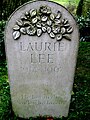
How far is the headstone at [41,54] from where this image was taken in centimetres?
380

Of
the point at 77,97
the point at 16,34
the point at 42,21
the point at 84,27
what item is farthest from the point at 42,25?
the point at 84,27

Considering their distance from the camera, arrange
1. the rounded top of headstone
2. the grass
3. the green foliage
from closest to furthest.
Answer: the rounded top of headstone → the grass → the green foliage

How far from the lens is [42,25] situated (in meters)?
3.84

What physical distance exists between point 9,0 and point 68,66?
7645 mm

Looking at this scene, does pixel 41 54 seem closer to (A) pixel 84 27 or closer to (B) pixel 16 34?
(B) pixel 16 34

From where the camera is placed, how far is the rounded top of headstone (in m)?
3.77

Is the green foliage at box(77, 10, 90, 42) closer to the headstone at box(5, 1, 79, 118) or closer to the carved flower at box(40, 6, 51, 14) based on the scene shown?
the headstone at box(5, 1, 79, 118)

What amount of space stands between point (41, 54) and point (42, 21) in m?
0.42

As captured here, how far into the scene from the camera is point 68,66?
4023 millimetres

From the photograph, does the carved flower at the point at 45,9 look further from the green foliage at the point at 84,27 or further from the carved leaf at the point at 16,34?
the green foliage at the point at 84,27

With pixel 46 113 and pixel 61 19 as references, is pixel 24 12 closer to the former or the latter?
pixel 61 19

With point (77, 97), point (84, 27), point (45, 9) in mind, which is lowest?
point (77, 97)

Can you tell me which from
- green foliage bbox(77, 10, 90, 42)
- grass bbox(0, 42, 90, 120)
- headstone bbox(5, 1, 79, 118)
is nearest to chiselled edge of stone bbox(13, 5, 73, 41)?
headstone bbox(5, 1, 79, 118)

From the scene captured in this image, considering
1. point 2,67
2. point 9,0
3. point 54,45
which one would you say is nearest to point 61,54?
point 54,45
